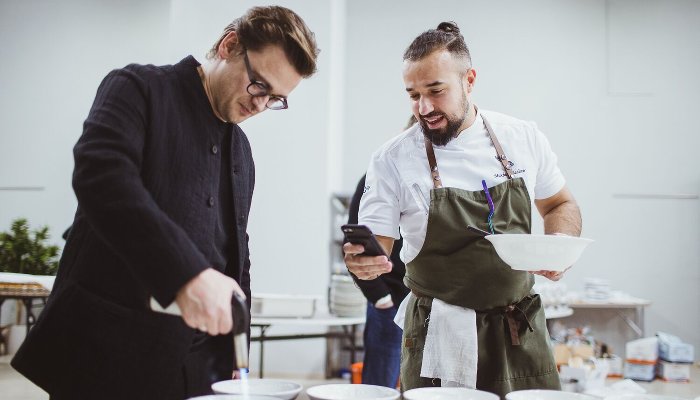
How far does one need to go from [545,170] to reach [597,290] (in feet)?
14.4

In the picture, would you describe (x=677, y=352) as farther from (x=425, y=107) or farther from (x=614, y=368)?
(x=425, y=107)

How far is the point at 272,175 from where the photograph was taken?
538 centimetres

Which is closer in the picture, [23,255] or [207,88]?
[207,88]

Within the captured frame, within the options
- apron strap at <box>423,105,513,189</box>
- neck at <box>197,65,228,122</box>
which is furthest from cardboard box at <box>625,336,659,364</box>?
neck at <box>197,65,228,122</box>

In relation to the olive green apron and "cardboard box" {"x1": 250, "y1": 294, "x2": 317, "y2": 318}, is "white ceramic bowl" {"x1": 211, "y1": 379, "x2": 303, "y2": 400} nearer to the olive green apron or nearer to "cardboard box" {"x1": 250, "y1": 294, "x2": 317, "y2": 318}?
the olive green apron

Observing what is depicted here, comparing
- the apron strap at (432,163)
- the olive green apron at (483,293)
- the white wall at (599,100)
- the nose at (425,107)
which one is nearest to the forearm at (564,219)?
the olive green apron at (483,293)

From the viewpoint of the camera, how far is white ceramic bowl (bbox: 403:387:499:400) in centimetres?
113

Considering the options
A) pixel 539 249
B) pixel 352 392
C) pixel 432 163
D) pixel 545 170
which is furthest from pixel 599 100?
pixel 352 392

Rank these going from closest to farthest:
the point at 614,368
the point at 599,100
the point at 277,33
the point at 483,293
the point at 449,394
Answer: the point at 449,394 → the point at 277,33 → the point at 483,293 → the point at 614,368 → the point at 599,100

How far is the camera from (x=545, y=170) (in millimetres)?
1873

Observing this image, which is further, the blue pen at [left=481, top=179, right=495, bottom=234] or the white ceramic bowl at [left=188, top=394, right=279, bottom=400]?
the blue pen at [left=481, top=179, right=495, bottom=234]

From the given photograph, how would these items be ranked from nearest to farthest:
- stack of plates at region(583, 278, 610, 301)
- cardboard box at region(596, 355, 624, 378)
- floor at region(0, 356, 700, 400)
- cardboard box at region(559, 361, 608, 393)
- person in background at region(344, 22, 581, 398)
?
person in background at region(344, 22, 581, 398)
floor at region(0, 356, 700, 400)
cardboard box at region(559, 361, 608, 393)
cardboard box at region(596, 355, 624, 378)
stack of plates at region(583, 278, 610, 301)

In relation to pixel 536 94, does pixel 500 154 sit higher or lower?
lower

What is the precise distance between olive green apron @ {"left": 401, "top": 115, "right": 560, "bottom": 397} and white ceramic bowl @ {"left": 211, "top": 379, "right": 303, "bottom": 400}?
1.74 feet
